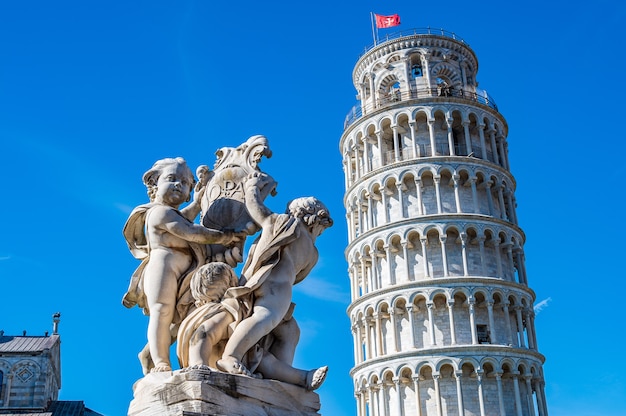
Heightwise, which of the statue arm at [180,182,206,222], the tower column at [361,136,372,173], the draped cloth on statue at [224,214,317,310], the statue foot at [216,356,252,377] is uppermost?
the tower column at [361,136,372,173]

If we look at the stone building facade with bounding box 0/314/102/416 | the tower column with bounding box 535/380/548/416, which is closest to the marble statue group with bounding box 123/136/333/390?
the tower column with bounding box 535/380/548/416

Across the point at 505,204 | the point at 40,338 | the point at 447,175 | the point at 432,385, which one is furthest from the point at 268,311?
the point at 40,338

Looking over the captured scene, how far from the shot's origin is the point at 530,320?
153ft

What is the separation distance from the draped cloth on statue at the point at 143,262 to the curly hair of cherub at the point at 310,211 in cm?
74

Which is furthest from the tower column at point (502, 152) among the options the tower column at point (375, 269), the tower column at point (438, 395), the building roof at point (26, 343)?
the building roof at point (26, 343)

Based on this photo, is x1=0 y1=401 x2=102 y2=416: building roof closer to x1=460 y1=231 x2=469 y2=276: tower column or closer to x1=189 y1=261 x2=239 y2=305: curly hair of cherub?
x1=460 y1=231 x2=469 y2=276: tower column

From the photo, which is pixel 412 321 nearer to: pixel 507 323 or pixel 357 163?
pixel 507 323

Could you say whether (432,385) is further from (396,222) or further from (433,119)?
(433,119)

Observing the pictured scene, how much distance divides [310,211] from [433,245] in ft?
132

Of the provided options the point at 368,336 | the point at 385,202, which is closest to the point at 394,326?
the point at 368,336

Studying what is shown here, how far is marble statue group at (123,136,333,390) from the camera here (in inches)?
221

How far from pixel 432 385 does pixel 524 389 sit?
5.33 m

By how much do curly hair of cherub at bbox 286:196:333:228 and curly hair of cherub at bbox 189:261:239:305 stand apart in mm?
722

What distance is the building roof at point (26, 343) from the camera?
5609cm
